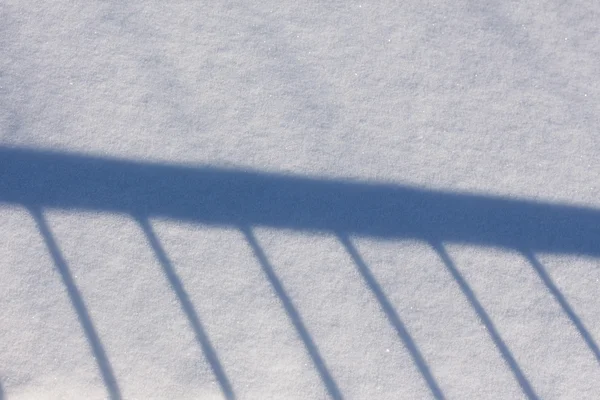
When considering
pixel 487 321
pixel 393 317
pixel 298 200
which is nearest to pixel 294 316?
pixel 393 317

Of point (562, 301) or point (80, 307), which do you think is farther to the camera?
point (562, 301)

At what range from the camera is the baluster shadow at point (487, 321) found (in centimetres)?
311

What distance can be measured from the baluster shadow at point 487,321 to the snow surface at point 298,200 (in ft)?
0.04

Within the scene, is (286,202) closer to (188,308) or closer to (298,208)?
(298,208)

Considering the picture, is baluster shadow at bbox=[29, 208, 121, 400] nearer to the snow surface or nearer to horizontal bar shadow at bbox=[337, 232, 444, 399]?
the snow surface

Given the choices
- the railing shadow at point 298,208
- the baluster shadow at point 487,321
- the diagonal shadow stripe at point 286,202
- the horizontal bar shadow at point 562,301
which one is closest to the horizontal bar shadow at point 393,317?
the railing shadow at point 298,208

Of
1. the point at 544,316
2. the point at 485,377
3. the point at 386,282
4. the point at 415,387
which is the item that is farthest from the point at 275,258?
the point at 544,316

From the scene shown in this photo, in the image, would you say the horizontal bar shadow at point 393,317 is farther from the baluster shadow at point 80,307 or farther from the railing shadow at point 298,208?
Result: the baluster shadow at point 80,307

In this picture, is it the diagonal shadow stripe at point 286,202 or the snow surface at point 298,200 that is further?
the diagonal shadow stripe at point 286,202

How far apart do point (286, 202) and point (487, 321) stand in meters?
1.27

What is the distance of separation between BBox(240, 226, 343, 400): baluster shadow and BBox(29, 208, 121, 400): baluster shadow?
93 cm

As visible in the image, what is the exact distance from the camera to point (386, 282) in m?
3.17

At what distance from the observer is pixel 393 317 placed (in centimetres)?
313

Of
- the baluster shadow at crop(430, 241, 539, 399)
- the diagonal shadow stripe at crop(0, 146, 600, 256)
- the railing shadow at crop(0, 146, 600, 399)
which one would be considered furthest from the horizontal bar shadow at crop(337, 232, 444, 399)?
the baluster shadow at crop(430, 241, 539, 399)
